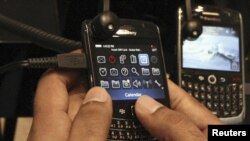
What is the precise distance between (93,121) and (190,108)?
20 cm

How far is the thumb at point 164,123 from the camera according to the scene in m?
0.51

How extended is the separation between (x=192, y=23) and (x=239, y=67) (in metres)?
0.13

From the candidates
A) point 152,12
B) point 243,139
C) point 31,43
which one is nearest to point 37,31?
point 31,43

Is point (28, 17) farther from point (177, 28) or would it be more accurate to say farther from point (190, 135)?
point (190, 135)

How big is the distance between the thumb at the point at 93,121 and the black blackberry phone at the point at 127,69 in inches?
3.0

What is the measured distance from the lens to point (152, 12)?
791 millimetres

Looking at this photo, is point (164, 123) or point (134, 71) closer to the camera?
point (164, 123)

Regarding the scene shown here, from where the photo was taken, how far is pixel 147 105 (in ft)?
1.87

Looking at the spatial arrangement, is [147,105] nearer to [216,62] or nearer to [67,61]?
[67,61]

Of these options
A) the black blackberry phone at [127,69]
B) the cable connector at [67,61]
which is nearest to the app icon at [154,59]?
the black blackberry phone at [127,69]

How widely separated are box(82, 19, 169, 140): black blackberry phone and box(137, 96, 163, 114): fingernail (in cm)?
3

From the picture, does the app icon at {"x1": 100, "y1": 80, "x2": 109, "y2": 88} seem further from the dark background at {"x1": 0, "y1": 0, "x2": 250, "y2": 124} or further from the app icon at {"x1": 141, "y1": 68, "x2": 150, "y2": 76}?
the dark background at {"x1": 0, "y1": 0, "x2": 250, "y2": 124}

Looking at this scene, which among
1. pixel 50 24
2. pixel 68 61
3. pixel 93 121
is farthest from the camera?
pixel 50 24

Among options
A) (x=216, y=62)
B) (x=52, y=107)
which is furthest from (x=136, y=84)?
(x=216, y=62)
